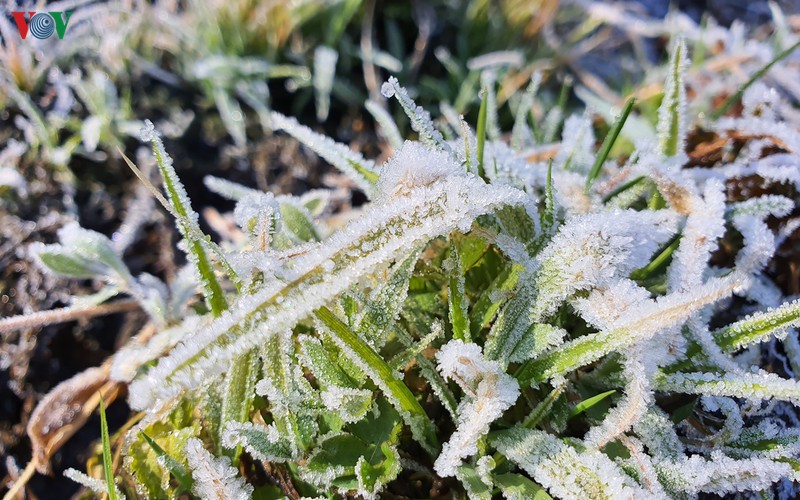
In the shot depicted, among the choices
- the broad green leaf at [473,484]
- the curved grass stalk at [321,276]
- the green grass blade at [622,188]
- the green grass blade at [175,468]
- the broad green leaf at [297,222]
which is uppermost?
the curved grass stalk at [321,276]

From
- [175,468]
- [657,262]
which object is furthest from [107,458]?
[657,262]

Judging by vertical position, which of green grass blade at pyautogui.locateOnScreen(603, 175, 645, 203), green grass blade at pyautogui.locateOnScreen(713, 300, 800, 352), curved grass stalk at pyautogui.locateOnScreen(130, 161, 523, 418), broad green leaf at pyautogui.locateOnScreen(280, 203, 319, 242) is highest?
curved grass stalk at pyautogui.locateOnScreen(130, 161, 523, 418)

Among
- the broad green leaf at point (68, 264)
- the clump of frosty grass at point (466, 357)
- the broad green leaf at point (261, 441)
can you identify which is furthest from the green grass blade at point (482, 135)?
the broad green leaf at point (68, 264)

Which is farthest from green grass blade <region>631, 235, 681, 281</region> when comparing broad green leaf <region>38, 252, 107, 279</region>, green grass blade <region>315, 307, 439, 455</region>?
broad green leaf <region>38, 252, 107, 279</region>

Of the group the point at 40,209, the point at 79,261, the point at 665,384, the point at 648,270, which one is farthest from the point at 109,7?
the point at 665,384

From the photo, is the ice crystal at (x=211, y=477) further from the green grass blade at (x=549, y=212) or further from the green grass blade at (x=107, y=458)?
the green grass blade at (x=549, y=212)

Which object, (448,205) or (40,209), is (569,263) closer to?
(448,205)

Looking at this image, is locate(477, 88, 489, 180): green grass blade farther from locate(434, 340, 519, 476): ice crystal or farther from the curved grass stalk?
locate(434, 340, 519, 476): ice crystal

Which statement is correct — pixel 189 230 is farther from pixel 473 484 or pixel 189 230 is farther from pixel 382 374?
pixel 473 484
